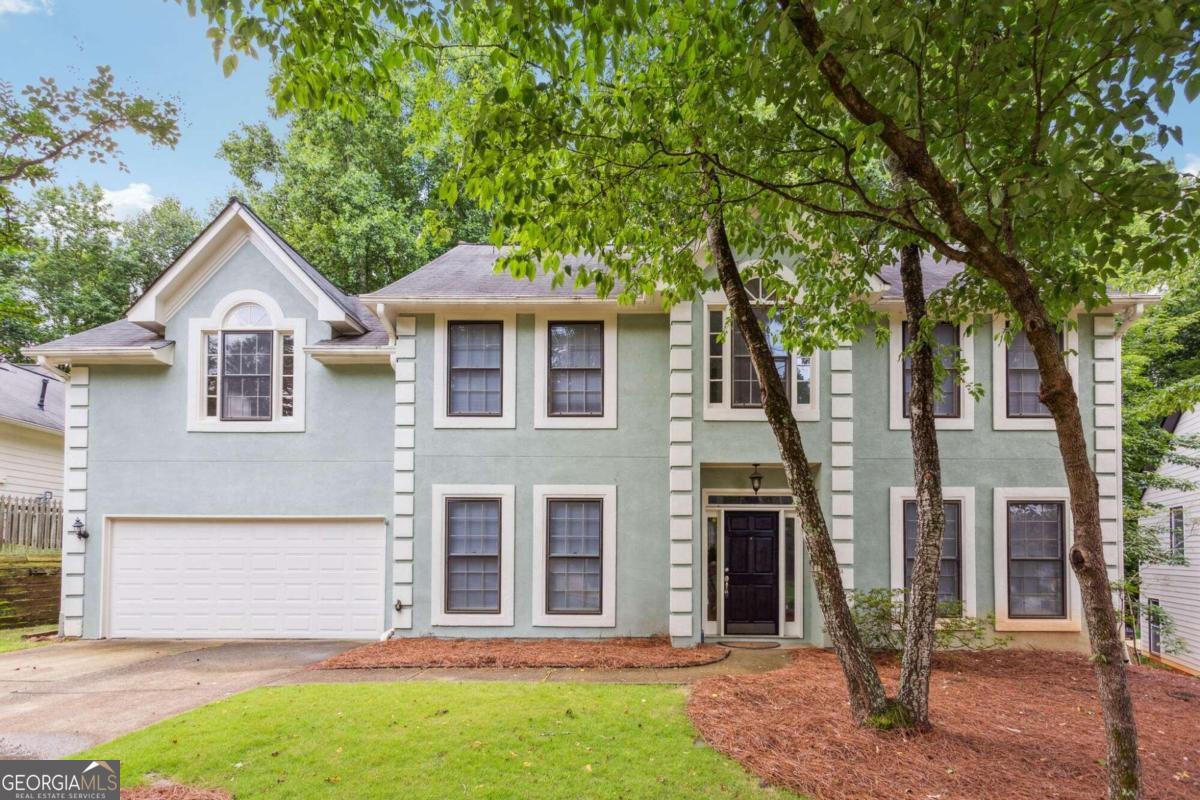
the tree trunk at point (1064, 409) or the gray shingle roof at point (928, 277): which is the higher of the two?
the gray shingle roof at point (928, 277)

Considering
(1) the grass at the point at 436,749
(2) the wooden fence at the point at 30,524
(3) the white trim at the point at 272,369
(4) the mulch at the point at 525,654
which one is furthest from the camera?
(2) the wooden fence at the point at 30,524

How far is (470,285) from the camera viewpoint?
1052 cm

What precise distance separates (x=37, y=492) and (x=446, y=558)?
12.1 meters

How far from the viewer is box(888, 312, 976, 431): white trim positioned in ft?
32.9

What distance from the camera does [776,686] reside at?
277 inches

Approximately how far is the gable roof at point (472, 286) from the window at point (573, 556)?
327 cm

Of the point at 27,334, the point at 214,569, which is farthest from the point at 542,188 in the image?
the point at 27,334

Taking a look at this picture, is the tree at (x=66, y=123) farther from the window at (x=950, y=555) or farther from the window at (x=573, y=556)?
the window at (x=950, y=555)

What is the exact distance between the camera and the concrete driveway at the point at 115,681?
6.07 m

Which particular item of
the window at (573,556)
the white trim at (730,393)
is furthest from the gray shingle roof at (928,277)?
the window at (573,556)

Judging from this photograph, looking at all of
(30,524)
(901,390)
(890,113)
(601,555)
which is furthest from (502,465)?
(30,524)

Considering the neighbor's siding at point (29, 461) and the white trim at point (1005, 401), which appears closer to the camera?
the white trim at point (1005, 401)

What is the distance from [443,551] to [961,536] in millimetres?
7927

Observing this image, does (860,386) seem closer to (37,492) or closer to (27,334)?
(37,492)
